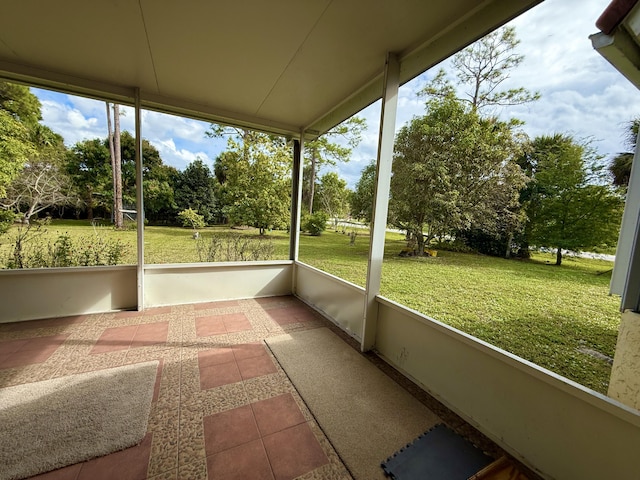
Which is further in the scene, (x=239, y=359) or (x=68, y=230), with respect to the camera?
(x=68, y=230)

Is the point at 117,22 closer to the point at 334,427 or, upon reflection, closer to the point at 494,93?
the point at 334,427

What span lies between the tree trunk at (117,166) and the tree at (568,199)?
6567mm

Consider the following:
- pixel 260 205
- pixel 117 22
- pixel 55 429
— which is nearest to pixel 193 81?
pixel 117 22

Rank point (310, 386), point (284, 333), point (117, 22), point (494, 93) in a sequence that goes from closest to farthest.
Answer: point (117, 22) → point (310, 386) → point (284, 333) → point (494, 93)

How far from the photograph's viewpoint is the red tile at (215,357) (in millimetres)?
2111

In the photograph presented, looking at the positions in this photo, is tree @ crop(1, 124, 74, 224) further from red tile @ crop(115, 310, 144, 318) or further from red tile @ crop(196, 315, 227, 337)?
red tile @ crop(196, 315, 227, 337)

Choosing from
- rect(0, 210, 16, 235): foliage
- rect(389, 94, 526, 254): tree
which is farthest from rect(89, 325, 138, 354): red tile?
rect(389, 94, 526, 254): tree

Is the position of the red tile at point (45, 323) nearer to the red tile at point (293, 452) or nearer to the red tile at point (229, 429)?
the red tile at point (229, 429)

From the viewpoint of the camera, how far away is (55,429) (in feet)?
4.57

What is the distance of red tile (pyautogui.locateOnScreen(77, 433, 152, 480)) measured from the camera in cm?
116

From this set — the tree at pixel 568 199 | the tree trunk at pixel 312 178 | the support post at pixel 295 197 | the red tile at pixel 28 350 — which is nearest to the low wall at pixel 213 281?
the support post at pixel 295 197

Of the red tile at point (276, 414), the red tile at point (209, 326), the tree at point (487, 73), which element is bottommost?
the red tile at point (209, 326)

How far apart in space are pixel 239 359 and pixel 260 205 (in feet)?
10.3

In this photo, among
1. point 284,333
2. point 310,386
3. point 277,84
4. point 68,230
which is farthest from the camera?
point 68,230
